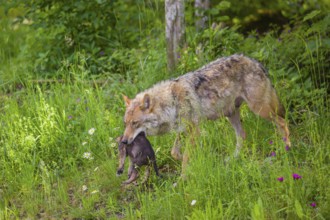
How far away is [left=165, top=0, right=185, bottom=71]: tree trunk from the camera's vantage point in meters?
8.31

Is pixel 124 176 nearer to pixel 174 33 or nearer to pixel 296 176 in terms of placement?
pixel 296 176

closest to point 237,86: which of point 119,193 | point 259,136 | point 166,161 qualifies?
point 259,136

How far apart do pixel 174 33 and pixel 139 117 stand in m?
2.66

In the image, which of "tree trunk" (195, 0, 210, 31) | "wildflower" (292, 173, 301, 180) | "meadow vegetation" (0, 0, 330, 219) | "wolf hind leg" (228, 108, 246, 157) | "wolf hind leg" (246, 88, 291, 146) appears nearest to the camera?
"wildflower" (292, 173, 301, 180)

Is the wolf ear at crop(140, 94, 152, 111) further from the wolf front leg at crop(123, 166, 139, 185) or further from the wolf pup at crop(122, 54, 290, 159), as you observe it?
the wolf front leg at crop(123, 166, 139, 185)

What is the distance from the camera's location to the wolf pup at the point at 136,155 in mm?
5848

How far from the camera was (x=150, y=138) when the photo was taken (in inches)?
274

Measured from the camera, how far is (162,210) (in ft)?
17.3

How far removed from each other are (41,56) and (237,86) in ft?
12.5

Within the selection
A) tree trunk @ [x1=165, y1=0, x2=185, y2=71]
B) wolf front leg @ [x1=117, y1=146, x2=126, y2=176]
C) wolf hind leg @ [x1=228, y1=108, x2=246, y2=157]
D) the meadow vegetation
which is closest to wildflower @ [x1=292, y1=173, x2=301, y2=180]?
the meadow vegetation

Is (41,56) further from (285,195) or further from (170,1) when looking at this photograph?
(285,195)

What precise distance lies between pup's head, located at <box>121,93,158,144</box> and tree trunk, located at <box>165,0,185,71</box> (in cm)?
225

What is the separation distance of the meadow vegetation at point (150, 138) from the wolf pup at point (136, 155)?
0.56ft

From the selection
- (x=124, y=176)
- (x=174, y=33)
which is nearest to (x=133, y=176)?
(x=124, y=176)
